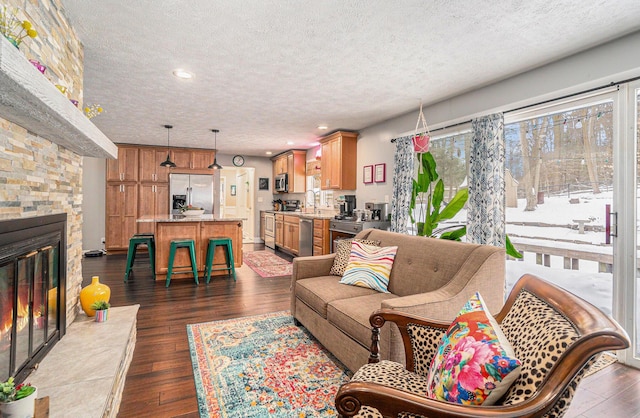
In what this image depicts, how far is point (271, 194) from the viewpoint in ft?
29.9

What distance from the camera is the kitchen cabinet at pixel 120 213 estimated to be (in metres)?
6.93

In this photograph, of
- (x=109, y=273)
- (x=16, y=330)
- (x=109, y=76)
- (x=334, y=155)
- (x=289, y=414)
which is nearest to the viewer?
(x=16, y=330)

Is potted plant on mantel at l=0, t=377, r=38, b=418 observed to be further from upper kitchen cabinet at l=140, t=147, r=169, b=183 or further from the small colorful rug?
upper kitchen cabinet at l=140, t=147, r=169, b=183

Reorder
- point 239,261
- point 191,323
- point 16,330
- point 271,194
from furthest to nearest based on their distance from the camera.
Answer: point 271,194 → point 239,261 → point 191,323 → point 16,330

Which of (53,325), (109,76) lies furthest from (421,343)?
(109,76)

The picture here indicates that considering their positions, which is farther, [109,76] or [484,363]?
[109,76]

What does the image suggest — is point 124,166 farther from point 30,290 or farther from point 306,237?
point 30,290

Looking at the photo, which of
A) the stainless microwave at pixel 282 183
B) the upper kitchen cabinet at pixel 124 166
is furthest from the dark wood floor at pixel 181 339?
the stainless microwave at pixel 282 183

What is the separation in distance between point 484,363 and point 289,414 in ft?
4.23

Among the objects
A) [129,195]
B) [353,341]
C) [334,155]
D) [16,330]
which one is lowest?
[353,341]

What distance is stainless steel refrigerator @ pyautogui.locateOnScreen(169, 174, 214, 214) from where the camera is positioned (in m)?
7.29

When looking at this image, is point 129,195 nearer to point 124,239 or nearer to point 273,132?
point 124,239

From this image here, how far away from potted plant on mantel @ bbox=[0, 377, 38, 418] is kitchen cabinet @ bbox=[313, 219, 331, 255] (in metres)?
4.62

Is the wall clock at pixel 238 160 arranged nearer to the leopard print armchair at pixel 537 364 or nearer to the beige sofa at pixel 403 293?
the beige sofa at pixel 403 293
